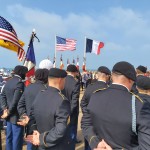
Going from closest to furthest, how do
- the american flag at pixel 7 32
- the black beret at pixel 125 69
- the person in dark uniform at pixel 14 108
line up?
the black beret at pixel 125 69
the person in dark uniform at pixel 14 108
the american flag at pixel 7 32

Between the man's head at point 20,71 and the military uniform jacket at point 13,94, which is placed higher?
the man's head at point 20,71

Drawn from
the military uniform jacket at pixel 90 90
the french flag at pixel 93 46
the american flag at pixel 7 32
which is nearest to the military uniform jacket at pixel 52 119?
the military uniform jacket at pixel 90 90

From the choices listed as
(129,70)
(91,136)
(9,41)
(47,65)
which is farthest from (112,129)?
(9,41)

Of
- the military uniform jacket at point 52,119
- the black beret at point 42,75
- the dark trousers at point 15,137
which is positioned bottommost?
the dark trousers at point 15,137

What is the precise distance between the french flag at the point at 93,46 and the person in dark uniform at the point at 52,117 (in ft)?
45.8

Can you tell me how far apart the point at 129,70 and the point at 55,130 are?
1.24m

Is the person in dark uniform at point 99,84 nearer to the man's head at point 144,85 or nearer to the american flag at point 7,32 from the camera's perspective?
the man's head at point 144,85

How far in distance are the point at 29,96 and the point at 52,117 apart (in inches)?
75.9

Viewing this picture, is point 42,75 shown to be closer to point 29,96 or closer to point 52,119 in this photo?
point 29,96

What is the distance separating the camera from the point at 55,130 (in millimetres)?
3475

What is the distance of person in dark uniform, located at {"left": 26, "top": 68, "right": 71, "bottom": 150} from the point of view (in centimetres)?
349

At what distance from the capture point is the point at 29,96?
17.7 ft

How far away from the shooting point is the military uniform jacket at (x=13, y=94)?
5.95m

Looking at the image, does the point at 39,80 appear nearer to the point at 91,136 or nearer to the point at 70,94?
the point at 70,94
